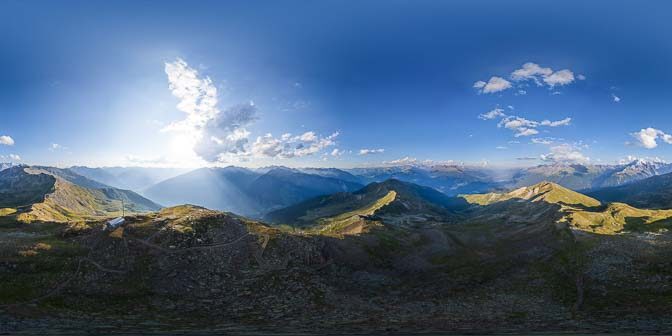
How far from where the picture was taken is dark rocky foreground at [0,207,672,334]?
266 ft

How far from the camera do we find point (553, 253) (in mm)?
140375

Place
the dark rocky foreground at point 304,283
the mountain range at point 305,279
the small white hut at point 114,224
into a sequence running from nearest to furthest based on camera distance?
the dark rocky foreground at point 304,283, the mountain range at point 305,279, the small white hut at point 114,224

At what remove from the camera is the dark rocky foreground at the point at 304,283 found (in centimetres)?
8100

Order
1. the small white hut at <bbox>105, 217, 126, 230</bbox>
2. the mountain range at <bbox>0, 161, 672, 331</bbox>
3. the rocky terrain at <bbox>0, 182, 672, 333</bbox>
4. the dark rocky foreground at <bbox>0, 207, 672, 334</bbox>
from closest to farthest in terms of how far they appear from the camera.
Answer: the dark rocky foreground at <bbox>0, 207, 672, 334</bbox> → the rocky terrain at <bbox>0, 182, 672, 333</bbox> → the mountain range at <bbox>0, 161, 672, 331</bbox> → the small white hut at <bbox>105, 217, 126, 230</bbox>

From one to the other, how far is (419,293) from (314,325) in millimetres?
38457

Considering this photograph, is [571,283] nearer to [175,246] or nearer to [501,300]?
[501,300]

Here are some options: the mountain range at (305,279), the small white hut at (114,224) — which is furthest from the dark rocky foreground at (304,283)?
the small white hut at (114,224)

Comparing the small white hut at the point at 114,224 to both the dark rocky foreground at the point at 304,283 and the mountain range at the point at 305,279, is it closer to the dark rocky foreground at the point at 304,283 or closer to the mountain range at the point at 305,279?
the mountain range at the point at 305,279

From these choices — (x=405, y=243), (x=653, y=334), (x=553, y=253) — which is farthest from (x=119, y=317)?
(x=553, y=253)

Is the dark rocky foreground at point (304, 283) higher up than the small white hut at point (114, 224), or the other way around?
the small white hut at point (114, 224)

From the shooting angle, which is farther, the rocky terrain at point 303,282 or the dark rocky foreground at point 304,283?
the rocky terrain at point 303,282

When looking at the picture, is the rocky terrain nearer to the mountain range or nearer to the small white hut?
the mountain range

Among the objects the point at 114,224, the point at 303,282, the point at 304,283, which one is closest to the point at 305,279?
the point at 303,282

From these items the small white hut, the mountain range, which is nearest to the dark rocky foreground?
the mountain range
